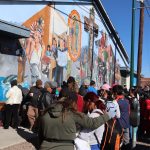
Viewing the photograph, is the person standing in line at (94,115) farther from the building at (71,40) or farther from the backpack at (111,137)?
the building at (71,40)

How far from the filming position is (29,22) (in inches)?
670

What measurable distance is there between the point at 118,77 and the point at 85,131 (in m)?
30.8

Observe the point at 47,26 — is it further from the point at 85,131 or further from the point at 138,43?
the point at 85,131

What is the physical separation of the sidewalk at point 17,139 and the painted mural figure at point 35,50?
404cm

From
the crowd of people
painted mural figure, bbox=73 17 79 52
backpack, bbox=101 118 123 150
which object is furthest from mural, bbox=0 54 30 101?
backpack, bbox=101 118 123 150

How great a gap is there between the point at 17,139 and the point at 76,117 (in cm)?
755

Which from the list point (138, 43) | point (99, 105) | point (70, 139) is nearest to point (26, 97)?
point (99, 105)

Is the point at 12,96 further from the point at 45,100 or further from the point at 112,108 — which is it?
the point at 112,108

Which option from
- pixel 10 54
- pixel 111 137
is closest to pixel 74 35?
pixel 10 54

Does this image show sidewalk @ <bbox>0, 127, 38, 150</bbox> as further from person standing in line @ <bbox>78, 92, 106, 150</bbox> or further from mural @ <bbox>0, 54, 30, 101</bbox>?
person standing in line @ <bbox>78, 92, 106, 150</bbox>

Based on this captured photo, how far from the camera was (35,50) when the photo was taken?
17.1m

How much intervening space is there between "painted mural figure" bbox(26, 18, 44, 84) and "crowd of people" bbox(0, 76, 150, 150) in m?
3.23

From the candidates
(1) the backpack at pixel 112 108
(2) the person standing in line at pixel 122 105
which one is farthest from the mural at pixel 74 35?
(1) the backpack at pixel 112 108

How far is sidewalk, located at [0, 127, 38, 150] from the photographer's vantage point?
35.1ft
